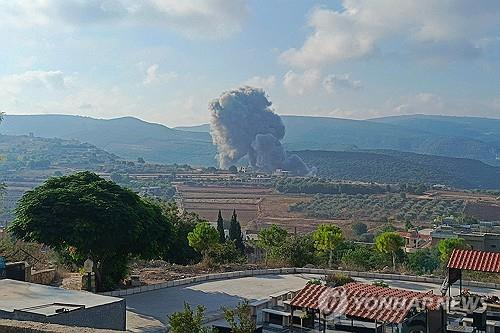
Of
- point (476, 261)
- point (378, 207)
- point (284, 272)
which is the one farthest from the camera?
point (378, 207)

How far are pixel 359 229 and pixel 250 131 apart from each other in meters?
75.0

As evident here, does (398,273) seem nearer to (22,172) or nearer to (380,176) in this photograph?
(22,172)

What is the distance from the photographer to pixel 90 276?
52.3ft

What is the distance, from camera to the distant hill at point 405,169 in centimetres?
14194

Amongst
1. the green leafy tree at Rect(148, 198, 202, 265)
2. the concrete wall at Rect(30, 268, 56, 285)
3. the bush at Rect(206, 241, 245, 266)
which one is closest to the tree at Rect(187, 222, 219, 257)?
the bush at Rect(206, 241, 245, 266)

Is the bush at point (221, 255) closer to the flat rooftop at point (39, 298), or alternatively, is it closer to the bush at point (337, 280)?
the bush at point (337, 280)

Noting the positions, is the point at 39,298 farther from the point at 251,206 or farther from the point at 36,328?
the point at 251,206

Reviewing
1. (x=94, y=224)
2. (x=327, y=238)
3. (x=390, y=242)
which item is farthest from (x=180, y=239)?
(x=94, y=224)

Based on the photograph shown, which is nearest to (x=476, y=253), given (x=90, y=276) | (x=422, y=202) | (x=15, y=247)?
(x=90, y=276)

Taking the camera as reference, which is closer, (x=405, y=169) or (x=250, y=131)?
(x=250, y=131)

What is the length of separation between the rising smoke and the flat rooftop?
12134 centimetres

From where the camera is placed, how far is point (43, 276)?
1711cm

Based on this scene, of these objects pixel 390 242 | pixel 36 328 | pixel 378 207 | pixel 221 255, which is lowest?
pixel 378 207

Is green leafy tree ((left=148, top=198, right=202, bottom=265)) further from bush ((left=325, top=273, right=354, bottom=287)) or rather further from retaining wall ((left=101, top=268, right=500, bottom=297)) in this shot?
bush ((left=325, top=273, right=354, bottom=287))
